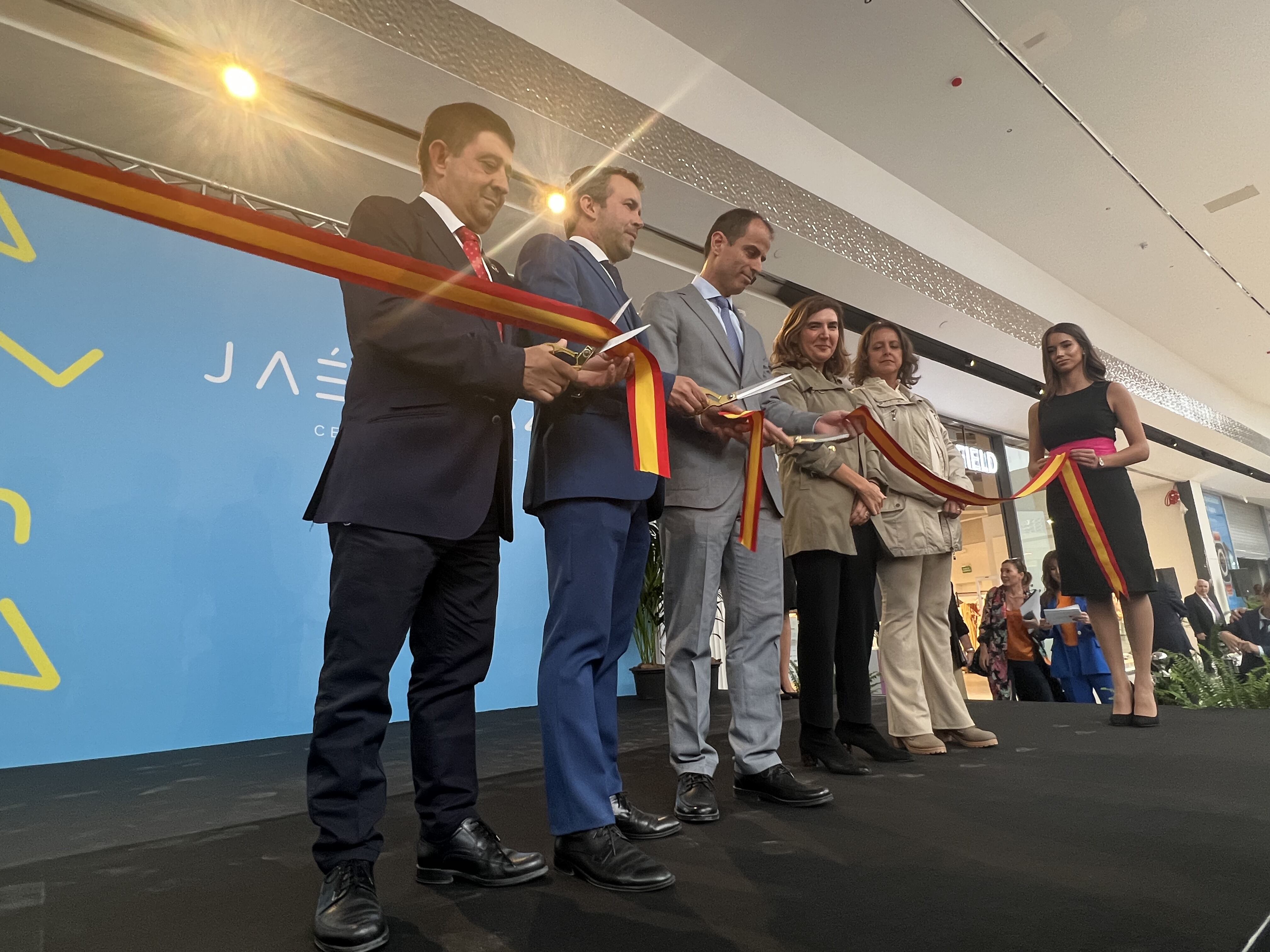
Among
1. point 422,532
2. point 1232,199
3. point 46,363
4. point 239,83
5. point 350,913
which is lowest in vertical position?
point 350,913

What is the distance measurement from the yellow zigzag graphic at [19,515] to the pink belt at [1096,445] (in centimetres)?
438

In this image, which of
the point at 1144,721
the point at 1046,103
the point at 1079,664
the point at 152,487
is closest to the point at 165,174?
the point at 152,487

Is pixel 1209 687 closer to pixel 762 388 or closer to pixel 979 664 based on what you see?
pixel 979 664

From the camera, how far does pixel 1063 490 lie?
2.92 meters

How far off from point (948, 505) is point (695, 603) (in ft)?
4.18

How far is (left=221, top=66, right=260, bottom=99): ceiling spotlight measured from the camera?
3150 millimetres

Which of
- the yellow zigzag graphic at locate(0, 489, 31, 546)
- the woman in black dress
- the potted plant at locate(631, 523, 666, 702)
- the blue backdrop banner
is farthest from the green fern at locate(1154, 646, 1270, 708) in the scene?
the yellow zigzag graphic at locate(0, 489, 31, 546)

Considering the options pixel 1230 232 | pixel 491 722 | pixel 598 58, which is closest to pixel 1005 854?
pixel 491 722

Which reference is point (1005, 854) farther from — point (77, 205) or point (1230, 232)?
point (1230, 232)

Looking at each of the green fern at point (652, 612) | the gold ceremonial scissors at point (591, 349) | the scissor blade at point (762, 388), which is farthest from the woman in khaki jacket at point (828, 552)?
the green fern at point (652, 612)

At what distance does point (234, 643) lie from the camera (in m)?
3.63

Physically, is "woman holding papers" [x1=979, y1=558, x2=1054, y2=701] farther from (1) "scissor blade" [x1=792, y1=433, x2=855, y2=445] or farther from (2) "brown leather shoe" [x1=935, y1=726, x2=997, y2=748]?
(1) "scissor blade" [x1=792, y1=433, x2=855, y2=445]

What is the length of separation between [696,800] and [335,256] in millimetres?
1275

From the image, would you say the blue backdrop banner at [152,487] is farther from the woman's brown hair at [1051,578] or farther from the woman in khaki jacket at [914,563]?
the woman's brown hair at [1051,578]
